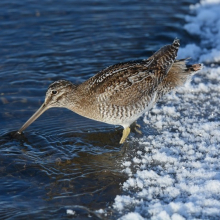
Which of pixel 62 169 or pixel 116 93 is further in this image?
pixel 116 93

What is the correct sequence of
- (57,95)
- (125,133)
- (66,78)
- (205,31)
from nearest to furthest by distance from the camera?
(57,95) < (125,133) < (66,78) < (205,31)

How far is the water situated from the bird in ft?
1.64

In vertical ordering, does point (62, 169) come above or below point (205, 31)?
below

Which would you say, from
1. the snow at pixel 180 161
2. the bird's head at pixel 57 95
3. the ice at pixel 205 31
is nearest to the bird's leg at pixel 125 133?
the snow at pixel 180 161

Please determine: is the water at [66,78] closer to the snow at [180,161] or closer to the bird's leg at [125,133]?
the bird's leg at [125,133]

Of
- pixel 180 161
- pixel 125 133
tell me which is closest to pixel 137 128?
pixel 125 133

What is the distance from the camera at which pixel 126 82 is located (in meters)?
7.44

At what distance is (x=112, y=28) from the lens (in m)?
11.8

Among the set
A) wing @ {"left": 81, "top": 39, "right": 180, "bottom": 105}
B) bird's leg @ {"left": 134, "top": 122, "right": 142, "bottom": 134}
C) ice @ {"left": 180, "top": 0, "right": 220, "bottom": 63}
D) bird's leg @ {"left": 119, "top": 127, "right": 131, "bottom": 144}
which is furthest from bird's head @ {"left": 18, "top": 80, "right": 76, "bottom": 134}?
ice @ {"left": 180, "top": 0, "right": 220, "bottom": 63}

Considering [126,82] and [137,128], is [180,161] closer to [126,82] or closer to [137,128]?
[137,128]

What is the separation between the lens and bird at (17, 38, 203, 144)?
7363 millimetres

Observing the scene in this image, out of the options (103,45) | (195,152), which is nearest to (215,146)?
(195,152)

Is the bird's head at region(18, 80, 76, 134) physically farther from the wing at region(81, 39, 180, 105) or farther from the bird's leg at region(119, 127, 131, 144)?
the bird's leg at region(119, 127, 131, 144)

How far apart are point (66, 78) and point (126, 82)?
8.11ft
